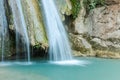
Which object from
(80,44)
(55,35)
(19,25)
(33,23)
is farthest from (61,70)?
(80,44)

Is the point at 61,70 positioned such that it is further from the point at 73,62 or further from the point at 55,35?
the point at 55,35

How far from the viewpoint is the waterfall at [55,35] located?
1100 cm

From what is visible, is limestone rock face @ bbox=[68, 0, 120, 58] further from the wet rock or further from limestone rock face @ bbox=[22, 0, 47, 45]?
limestone rock face @ bbox=[22, 0, 47, 45]

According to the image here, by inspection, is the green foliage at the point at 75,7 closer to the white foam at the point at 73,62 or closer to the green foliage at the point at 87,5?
the green foliage at the point at 87,5

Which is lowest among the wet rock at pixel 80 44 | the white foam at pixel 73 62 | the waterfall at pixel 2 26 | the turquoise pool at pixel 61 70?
the turquoise pool at pixel 61 70

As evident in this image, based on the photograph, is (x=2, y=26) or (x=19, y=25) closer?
(x=19, y=25)

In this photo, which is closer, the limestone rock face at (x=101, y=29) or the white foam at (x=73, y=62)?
the white foam at (x=73, y=62)

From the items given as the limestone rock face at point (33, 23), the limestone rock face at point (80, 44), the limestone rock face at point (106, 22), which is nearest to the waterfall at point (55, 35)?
the limestone rock face at point (33, 23)

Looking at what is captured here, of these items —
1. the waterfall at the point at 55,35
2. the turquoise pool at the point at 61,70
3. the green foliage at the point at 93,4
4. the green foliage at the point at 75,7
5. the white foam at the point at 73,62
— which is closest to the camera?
the turquoise pool at the point at 61,70

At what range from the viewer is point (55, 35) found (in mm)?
11234

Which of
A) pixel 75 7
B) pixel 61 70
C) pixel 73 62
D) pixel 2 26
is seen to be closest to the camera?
pixel 61 70

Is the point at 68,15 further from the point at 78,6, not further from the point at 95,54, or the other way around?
the point at 95,54

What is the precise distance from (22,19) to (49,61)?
5.37 feet

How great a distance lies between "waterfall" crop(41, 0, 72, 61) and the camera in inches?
433
